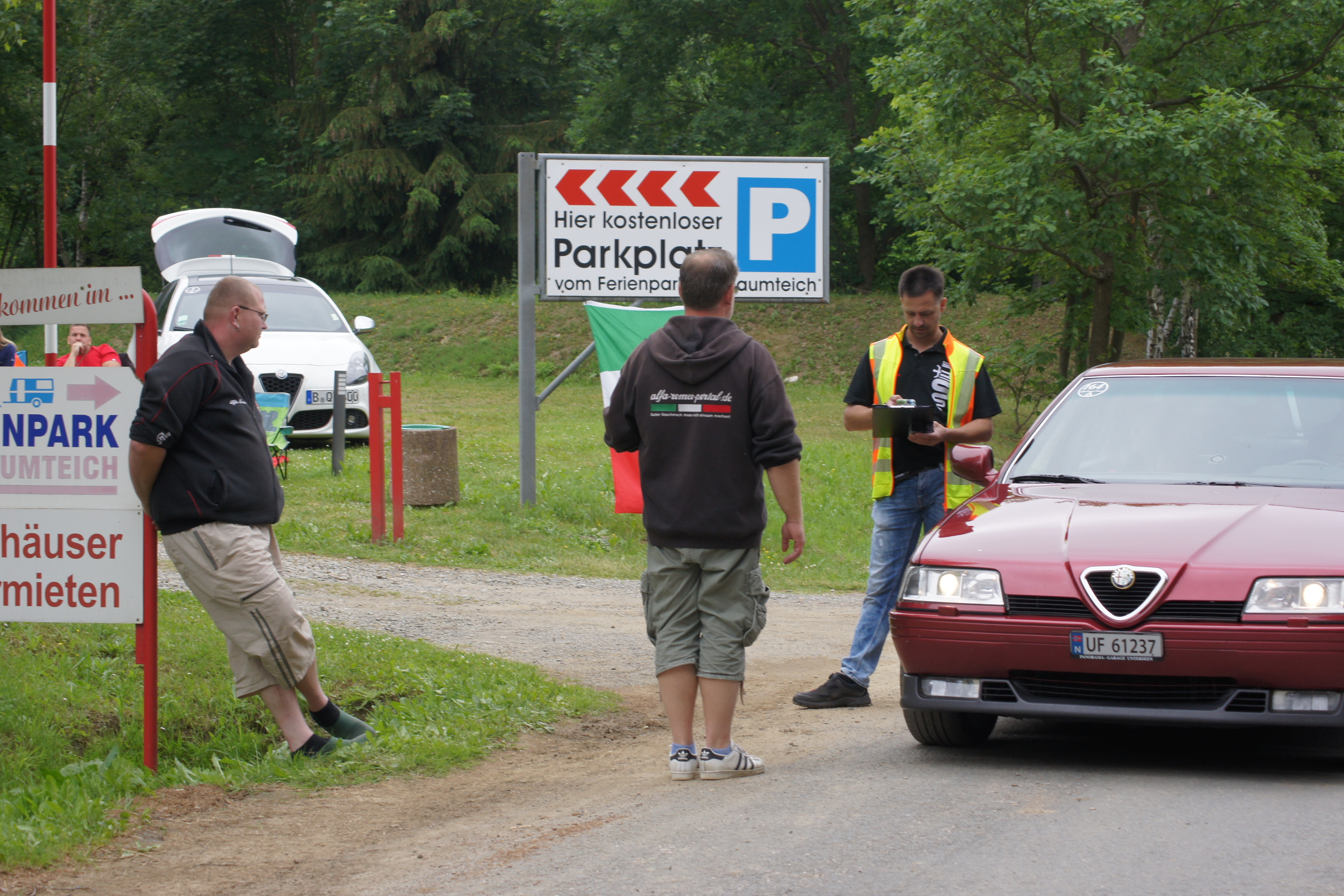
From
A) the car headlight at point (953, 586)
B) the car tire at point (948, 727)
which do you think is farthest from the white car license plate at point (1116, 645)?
the car tire at point (948, 727)

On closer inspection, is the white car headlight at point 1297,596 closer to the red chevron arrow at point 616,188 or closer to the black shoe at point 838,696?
the black shoe at point 838,696

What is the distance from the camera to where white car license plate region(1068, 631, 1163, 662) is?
195 inches

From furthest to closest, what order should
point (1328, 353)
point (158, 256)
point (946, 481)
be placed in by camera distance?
point (1328, 353)
point (158, 256)
point (946, 481)

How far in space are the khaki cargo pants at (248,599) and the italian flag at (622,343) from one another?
23.4 feet

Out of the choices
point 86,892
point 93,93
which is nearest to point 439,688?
point 86,892

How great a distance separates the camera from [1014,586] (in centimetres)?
518

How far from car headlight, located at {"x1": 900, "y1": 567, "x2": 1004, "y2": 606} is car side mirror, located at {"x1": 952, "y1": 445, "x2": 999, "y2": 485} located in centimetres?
96

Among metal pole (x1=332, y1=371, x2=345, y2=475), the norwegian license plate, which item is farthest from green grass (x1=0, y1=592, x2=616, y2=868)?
the norwegian license plate

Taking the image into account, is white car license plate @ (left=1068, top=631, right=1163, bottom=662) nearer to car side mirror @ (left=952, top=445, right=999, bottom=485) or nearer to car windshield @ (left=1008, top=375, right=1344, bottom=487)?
car windshield @ (left=1008, top=375, right=1344, bottom=487)

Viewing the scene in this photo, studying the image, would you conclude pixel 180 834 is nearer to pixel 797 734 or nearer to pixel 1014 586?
pixel 797 734

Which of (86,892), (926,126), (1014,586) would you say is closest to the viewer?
(86,892)

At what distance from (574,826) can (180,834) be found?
1.31 metres

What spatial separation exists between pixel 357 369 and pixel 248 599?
11257 millimetres

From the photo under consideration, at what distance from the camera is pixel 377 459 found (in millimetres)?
11531
